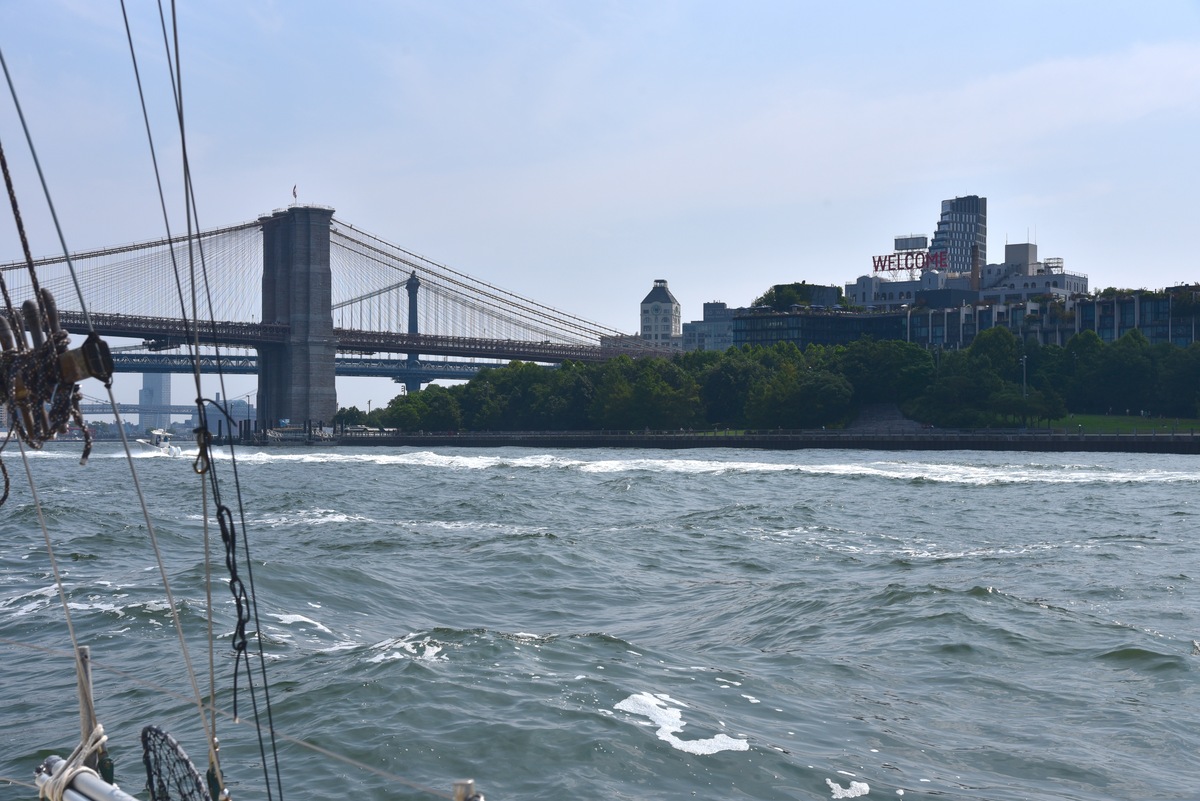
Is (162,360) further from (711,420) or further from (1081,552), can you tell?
(1081,552)

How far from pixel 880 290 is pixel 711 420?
60368mm

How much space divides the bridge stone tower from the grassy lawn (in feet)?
186

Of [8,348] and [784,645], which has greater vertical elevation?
[8,348]

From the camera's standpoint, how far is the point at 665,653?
11.3m

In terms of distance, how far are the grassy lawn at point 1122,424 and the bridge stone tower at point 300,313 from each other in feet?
186

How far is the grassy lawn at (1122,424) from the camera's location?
7569cm

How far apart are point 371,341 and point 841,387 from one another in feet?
129

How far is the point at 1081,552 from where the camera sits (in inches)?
755

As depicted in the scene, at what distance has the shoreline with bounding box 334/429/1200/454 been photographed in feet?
217

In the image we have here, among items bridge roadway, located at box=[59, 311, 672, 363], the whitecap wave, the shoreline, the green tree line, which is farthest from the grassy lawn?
the whitecap wave

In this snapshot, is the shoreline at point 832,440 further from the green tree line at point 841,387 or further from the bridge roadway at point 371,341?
the bridge roadway at point 371,341

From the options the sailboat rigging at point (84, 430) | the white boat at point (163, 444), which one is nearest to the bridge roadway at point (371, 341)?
the white boat at point (163, 444)

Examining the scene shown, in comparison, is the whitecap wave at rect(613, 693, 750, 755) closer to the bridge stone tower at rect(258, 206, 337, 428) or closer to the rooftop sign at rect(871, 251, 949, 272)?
the bridge stone tower at rect(258, 206, 337, 428)

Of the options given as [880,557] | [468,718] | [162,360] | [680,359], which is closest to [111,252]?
[162,360]
